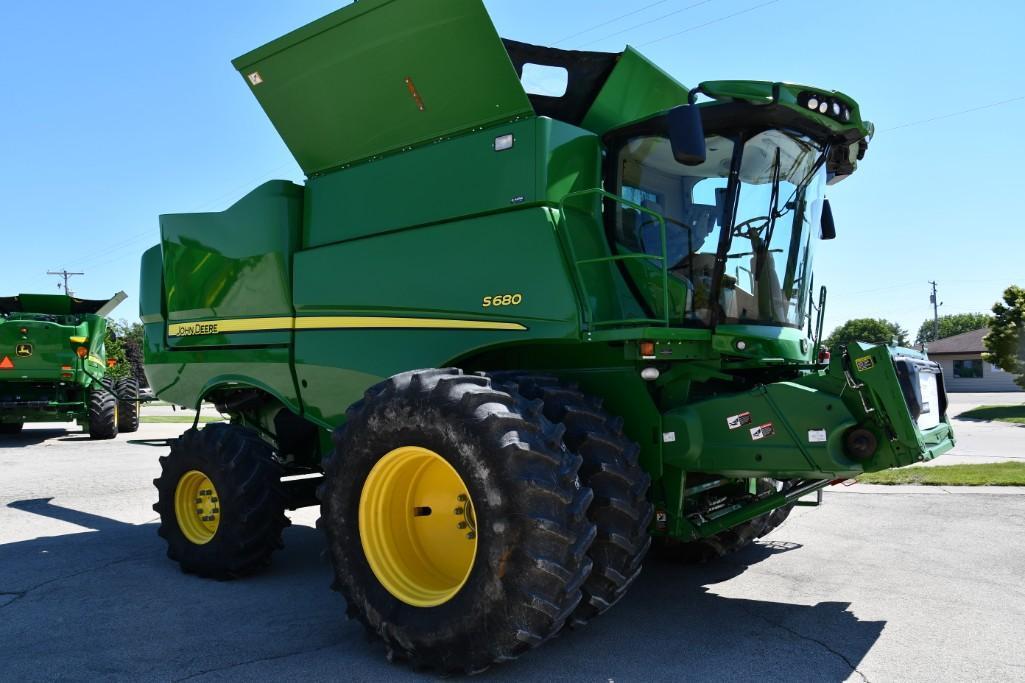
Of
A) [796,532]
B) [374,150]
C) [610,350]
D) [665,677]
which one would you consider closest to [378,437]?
[610,350]

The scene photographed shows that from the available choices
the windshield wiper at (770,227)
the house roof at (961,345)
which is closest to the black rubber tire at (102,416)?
the windshield wiper at (770,227)

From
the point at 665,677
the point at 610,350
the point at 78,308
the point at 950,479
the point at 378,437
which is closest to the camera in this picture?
the point at 665,677

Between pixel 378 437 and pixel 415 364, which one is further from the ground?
pixel 415 364

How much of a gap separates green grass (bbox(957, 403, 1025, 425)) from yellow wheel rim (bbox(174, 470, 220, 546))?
21199mm

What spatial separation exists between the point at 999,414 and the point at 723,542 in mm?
22989

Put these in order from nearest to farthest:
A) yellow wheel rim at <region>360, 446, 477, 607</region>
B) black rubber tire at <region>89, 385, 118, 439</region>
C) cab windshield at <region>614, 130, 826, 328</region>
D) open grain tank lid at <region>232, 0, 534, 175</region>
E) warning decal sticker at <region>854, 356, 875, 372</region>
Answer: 1. warning decal sticker at <region>854, 356, 875, 372</region>
2. yellow wheel rim at <region>360, 446, 477, 607</region>
3. cab windshield at <region>614, 130, 826, 328</region>
4. open grain tank lid at <region>232, 0, 534, 175</region>
5. black rubber tire at <region>89, 385, 118, 439</region>

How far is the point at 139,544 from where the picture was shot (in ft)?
21.9

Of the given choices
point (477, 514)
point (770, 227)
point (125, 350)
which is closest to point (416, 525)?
point (477, 514)

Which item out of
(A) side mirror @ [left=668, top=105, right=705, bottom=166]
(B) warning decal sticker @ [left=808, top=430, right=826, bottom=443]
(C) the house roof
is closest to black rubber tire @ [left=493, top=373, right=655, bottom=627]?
(B) warning decal sticker @ [left=808, top=430, right=826, bottom=443]

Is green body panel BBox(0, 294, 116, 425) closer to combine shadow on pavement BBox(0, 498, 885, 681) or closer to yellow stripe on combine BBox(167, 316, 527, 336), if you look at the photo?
yellow stripe on combine BBox(167, 316, 527, 336)

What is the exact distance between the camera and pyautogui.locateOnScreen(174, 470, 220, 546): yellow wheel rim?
5.81 meters

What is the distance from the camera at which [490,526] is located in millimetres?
3504

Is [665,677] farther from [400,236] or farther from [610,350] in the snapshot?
[400,236]

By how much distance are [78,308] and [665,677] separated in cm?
1697
